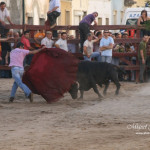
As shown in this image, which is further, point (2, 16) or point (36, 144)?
point (2, 16)

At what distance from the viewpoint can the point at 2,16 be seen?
21.9 m

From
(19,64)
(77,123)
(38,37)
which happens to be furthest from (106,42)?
(77,123)

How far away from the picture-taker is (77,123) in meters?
12.0

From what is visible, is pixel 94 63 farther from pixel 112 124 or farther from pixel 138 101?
pixel 112 124

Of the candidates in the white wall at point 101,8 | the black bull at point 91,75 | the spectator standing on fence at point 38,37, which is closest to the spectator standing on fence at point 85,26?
the spectator standing on fence at point 38,37

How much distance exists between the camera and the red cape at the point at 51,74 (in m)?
16.0

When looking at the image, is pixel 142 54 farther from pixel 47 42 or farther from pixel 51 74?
pixel 51 74

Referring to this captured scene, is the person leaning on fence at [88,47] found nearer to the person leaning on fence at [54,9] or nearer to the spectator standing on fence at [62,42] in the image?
the spectator standing on fence at [62,42]

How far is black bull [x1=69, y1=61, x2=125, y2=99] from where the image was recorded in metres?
16.7

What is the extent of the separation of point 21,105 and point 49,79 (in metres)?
0.95

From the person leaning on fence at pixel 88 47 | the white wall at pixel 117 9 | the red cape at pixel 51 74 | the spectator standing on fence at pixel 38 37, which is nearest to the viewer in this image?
the red cape at pixel 51 74

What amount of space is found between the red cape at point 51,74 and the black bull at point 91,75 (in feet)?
1.30

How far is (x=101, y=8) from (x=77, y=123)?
37671 mm

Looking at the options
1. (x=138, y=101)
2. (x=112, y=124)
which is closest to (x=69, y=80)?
(x=138, y=101)
